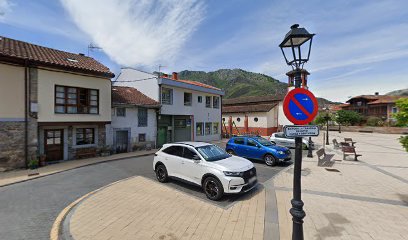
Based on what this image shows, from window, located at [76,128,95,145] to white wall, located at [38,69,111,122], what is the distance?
1061 millimetres

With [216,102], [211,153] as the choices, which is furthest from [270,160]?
[216,102]

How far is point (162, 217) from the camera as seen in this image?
5590mm

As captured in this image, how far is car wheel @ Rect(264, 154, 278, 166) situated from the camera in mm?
11906

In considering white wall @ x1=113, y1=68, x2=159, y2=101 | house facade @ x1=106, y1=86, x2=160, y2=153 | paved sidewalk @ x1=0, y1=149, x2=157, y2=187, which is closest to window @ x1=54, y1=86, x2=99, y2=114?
house facade @ x1=106, y1=86, x2=160, y2=153

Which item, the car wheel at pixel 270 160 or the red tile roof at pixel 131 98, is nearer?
the car wheel at pixel 270 160

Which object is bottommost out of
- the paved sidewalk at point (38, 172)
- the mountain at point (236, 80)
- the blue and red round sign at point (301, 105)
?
the paved sidewalk at point (38, 172)

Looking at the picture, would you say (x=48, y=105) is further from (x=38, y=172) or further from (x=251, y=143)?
(x=251, y=143)

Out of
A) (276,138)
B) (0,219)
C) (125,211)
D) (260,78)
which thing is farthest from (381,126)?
(260,78)

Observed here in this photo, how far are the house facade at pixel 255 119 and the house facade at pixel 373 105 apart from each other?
33156 mm

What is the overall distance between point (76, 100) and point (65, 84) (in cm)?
117

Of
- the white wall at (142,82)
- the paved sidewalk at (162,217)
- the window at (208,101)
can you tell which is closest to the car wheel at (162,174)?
the paved sidewalk at (162,217)

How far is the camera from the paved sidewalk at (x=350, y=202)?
4910mm

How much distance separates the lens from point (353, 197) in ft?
23.1

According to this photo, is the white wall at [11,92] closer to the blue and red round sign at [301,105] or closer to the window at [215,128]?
the blue and red round sign at [301,105]
